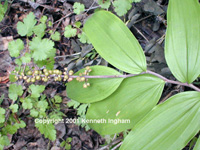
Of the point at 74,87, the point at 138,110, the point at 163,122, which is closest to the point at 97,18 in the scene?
the point at 74,87

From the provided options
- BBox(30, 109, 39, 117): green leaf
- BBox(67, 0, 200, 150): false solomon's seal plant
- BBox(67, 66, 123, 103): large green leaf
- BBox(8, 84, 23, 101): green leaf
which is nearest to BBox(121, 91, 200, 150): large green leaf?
BBox(67, 0, 200, 150): false solomon's seal plant

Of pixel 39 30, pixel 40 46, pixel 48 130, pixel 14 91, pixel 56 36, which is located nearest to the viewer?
pixel 40 46

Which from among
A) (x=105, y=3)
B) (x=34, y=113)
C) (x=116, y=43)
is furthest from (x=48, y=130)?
(x=105, y=3)

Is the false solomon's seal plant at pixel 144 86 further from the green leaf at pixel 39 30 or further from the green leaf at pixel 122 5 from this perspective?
the green leaf at pixel 39 30

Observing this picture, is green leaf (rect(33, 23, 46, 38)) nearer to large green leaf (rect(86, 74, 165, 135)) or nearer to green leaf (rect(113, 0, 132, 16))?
green leaf (rect(113, 0, 132, 16))

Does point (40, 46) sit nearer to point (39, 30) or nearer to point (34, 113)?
point (39, 30)
